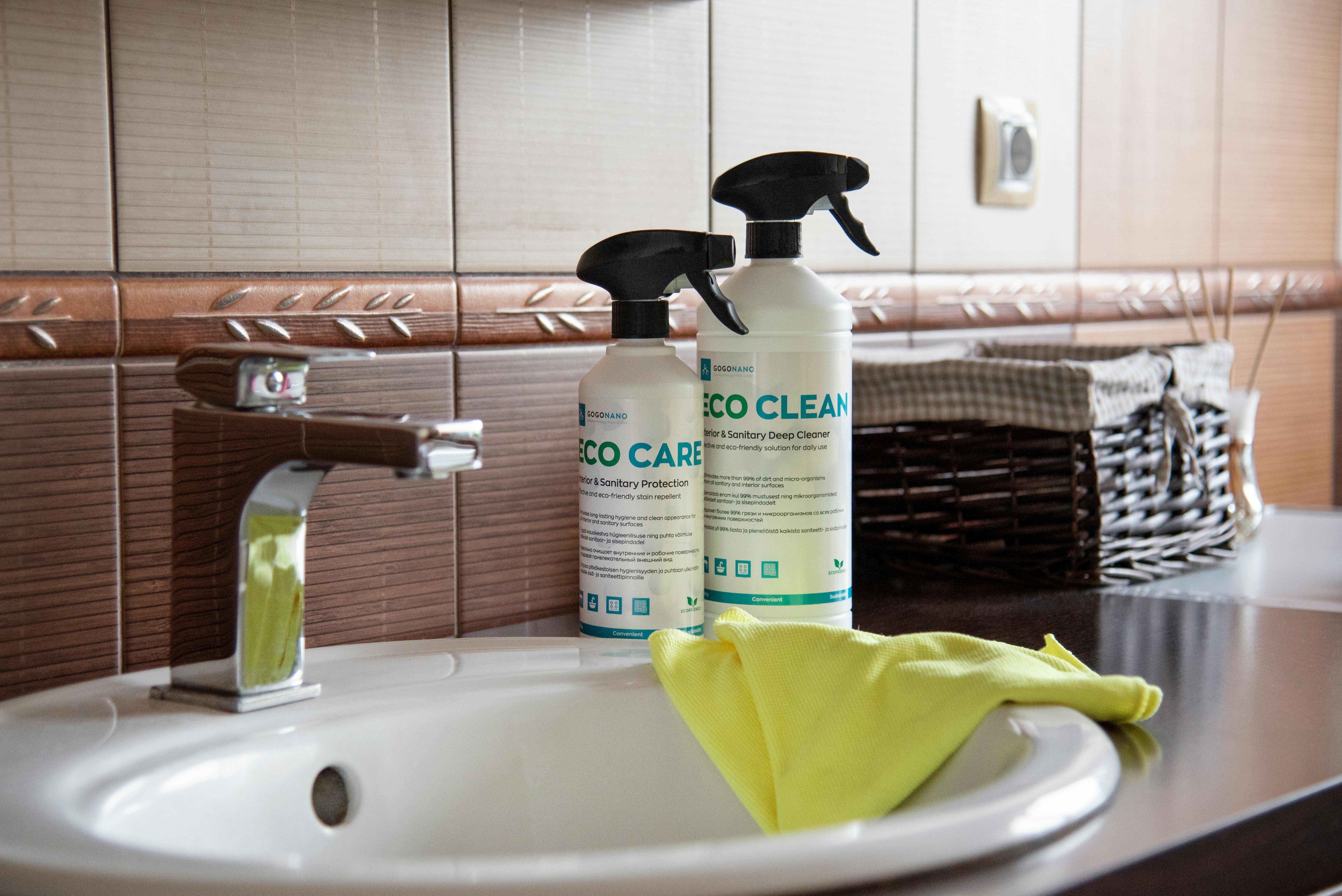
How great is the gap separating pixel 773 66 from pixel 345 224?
403 mm

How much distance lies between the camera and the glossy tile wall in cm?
67

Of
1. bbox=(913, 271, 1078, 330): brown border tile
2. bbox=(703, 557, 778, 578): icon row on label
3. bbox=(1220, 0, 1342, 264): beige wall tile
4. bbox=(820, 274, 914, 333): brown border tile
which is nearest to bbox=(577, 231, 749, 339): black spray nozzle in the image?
bbox=(703, 557, 778, 578): icon row on label

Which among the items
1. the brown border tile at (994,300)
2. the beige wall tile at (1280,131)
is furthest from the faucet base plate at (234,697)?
the beige wall tile at (1280,131)

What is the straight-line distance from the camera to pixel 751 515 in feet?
2.39

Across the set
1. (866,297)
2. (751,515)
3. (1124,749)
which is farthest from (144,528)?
(866,297)

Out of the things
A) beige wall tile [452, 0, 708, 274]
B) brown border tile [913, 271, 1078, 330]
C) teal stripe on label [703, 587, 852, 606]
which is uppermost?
beige wall tile [452, 0, 708, 274]

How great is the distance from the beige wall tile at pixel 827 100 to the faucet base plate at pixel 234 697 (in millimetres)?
481

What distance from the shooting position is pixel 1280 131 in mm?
1564

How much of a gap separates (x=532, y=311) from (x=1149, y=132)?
86 cm

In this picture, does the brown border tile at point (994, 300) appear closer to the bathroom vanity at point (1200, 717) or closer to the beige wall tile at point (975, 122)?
the beige wall tile at point (975, 122)

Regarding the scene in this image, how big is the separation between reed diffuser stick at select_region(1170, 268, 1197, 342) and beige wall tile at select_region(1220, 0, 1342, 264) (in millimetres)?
100

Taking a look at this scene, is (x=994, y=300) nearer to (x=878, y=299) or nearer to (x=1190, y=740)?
(x=878, y=299)

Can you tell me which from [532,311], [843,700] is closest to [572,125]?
[532,311]

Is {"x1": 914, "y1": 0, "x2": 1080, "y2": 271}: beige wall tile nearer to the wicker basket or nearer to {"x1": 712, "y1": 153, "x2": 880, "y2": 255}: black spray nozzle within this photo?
the wicker basket
